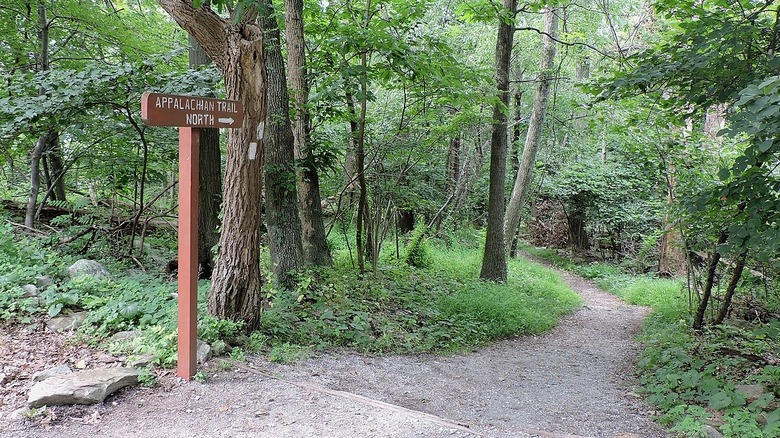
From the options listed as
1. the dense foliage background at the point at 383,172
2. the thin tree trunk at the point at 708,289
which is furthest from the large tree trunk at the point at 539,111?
the thin tree trunk at the point at 708,289

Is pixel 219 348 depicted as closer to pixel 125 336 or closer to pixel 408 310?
pixel 125 336

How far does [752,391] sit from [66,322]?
6.14m

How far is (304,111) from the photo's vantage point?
7141 mm

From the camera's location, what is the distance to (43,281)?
5258mm

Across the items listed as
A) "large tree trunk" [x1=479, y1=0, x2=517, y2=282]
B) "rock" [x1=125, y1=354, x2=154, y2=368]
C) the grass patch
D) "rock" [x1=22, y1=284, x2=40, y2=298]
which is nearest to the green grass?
the grass patch

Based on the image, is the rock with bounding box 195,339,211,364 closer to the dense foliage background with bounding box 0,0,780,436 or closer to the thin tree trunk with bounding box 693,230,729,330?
the dense foliage background with bounding box 0,0,780,436

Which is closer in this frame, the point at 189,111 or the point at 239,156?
the point at 189,111

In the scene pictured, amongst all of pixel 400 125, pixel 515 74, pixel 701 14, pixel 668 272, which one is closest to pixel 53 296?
pixel 400 125

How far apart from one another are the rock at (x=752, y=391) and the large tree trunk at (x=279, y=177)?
4972mm

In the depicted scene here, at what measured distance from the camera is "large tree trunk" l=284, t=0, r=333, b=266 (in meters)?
7.18

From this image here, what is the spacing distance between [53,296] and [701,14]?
7145 millimetres

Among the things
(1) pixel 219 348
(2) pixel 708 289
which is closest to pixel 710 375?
(2) pixel 708 289

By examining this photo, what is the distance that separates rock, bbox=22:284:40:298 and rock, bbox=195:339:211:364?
196 centimetres

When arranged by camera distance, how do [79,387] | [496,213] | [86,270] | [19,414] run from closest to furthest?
[19,414] < [79,387] < [86,270] < [496,213]
